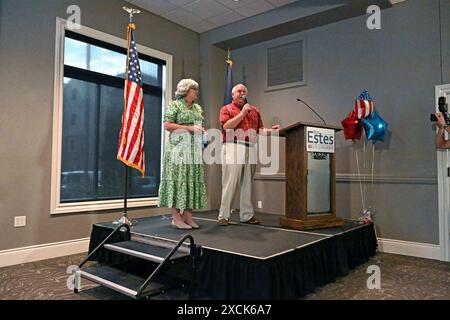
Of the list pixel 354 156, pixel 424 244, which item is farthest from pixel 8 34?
pixel 424 244

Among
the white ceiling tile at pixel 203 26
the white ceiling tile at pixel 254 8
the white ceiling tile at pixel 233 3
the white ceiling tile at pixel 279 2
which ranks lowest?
the white ceiling tile at pixel 279 2

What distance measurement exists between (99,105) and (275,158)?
94.6 inches

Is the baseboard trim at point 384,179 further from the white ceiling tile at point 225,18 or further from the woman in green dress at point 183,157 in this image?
the white ceiling tile at point 225,18

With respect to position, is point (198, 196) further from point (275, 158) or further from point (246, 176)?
point (275, 158)

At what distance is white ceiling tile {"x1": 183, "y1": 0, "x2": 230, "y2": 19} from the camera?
4031 millimetres

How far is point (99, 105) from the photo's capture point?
12.5 ft

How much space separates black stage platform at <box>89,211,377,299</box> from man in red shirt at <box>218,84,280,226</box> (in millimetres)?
317

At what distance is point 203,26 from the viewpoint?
15.4 feet

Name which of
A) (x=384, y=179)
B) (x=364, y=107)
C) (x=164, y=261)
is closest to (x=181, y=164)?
(x=164, y=261)

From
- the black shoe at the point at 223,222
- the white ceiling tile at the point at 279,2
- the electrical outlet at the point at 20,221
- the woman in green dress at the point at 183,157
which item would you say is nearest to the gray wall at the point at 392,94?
the white ceiling tile at the point at 279,2

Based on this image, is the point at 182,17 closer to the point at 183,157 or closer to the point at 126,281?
the point at 183,157

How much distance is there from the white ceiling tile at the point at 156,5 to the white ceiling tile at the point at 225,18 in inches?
24.8

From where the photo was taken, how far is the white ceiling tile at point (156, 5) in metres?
3.98
